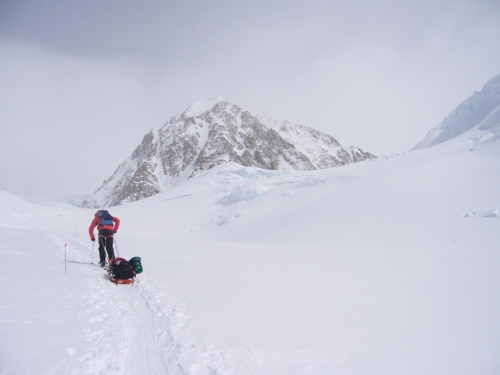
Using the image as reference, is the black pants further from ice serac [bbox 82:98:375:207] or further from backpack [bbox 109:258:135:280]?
ice serac [bbox 82:98:375:207]

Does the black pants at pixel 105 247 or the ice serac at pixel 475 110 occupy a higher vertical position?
the ice serac at pixel 475 110

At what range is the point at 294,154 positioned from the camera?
627 feet

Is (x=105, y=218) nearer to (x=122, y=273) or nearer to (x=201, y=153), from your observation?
Result: (x=122, y=273)

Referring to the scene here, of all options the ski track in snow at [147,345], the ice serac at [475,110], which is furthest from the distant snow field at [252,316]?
the ice serac at [475,110]

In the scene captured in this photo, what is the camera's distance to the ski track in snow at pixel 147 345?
3121 millimetres

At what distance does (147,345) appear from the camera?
3662 mm

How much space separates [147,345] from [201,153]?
169189mm

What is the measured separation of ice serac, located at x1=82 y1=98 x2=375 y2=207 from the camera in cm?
15800

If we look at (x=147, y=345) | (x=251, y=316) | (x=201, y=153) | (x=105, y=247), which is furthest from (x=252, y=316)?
(x=201, y=153)

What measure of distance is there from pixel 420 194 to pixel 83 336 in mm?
26012

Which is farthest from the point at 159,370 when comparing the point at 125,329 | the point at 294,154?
the point at 294,154

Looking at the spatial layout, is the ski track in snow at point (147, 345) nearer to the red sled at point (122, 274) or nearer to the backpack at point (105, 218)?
the red sled at point (122, 274)

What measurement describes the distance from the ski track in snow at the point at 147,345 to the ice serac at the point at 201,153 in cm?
14631

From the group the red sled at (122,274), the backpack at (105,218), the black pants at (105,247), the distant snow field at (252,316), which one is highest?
the backpack at (105,218)
